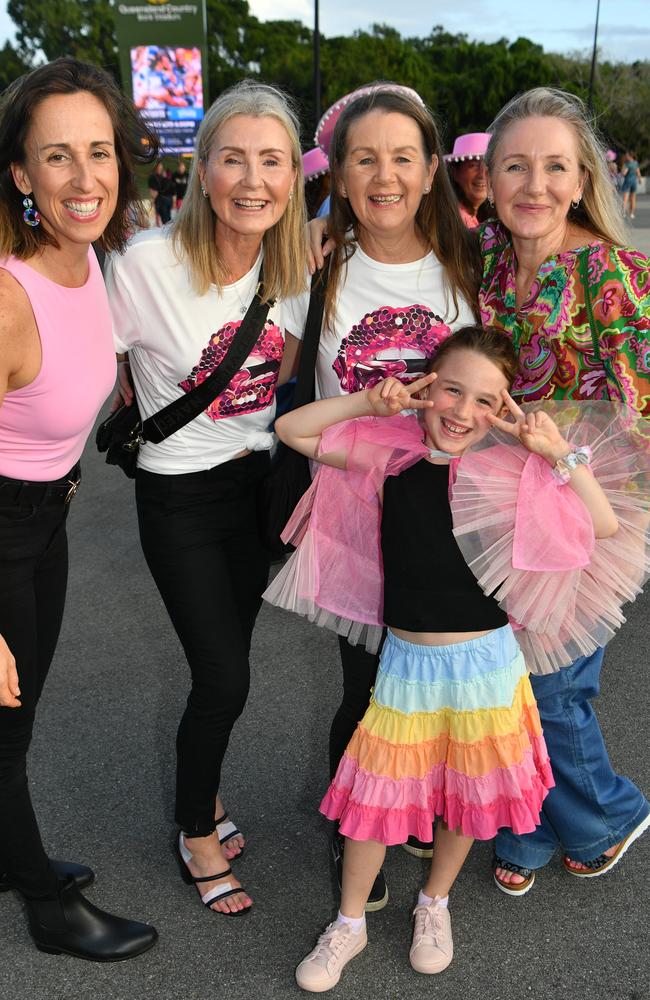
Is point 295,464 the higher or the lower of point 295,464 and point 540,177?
the lower

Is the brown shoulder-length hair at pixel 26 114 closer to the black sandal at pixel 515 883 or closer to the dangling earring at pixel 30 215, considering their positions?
the dangling earring at pixel 30 215

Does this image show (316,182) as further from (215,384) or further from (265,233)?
(215,384)

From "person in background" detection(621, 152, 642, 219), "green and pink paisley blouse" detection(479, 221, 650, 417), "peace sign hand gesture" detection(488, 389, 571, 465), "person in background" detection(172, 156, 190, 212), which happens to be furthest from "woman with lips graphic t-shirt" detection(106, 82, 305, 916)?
"person in background" detection(621, 152, 642, 219)

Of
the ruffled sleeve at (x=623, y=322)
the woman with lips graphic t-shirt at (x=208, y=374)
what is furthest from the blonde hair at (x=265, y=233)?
the ruffled sleeve at (x=623, y=322)

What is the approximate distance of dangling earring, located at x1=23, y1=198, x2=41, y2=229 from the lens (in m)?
2.20

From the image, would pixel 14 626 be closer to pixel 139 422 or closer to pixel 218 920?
pixel 139 422

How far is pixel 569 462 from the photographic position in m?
2.20

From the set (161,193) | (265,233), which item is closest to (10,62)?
(161,193)

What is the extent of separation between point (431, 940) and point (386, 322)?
5.76ft

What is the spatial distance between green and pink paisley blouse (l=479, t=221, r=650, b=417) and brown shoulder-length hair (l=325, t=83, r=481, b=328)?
167 mm

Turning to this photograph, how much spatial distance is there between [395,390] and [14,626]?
3.78ft

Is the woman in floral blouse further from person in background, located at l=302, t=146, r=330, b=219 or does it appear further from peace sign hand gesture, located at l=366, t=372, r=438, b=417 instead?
person in background, located at l=302, t=146, r=330, b=219

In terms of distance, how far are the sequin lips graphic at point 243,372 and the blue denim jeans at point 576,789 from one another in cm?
119

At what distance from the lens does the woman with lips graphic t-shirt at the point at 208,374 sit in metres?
2.60
